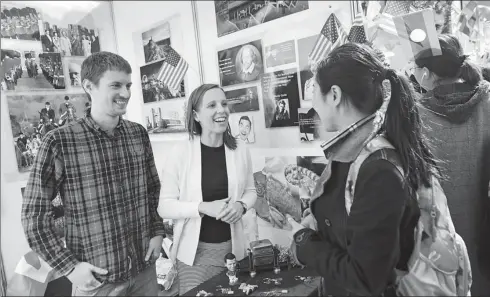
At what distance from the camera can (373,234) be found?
2.65 ft

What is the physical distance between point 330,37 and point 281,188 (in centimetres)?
89

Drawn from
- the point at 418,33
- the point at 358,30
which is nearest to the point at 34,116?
the point at 358,30

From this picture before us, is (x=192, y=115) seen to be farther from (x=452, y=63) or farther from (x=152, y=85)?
(x=452, y=63)

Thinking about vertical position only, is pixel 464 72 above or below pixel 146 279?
above

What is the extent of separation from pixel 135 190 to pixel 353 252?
97 centimetres

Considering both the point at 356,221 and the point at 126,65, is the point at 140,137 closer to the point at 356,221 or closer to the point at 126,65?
the point at 126,65

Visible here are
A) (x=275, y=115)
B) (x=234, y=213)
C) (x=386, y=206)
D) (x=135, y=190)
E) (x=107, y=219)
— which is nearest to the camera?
(x=386, y=206)

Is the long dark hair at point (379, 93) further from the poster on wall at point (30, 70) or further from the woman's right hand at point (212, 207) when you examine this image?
the poster on wall at point (30, 70)

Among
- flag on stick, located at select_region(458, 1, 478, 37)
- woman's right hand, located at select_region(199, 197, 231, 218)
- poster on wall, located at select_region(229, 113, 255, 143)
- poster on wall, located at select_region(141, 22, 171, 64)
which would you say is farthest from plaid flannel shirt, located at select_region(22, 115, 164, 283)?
flag on stick, located at select_region(458, 1, 478, 37)

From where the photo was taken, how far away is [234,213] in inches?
63.4

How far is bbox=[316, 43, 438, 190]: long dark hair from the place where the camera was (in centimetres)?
96

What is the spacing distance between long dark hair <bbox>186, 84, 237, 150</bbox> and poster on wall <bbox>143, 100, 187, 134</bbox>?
5.8 inches

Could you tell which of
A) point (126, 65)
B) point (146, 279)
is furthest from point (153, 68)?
point (146, 279)

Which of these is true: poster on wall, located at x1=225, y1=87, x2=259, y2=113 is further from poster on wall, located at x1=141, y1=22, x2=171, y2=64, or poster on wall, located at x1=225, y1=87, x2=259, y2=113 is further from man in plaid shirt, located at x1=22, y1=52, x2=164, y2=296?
man in plaid shirt, located at x1=22, y1=52, x2=164, y2=296
